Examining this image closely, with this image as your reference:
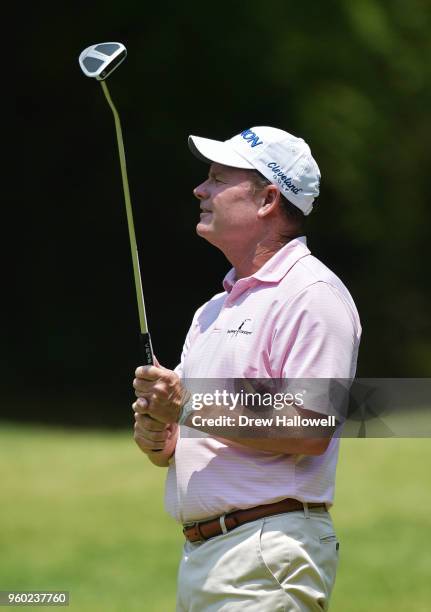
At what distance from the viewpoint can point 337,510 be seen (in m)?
7.84

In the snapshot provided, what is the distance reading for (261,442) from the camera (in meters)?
2.98

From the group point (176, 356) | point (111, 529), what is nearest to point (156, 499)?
point (111, 529)

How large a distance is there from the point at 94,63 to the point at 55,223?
9923mm

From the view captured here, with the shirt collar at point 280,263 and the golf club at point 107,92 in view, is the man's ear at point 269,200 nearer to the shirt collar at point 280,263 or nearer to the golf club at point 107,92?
the shirt collar at point 280,263

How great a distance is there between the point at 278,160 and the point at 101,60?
0.53 m

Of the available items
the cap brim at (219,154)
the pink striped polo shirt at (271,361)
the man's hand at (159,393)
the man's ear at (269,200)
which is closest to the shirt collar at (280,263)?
the pink striped polo shirt at (271,361)

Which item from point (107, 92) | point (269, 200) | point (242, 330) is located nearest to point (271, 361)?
point (242, 330)

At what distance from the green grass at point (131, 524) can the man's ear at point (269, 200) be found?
2.76 metres

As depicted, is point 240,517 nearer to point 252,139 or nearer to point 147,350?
point 147,350

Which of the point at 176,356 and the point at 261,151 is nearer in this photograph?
the point at 261,151

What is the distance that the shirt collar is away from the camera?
3.15 metres

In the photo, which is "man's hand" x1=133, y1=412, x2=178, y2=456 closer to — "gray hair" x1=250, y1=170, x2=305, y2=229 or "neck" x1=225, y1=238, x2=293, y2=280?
"neck" x1=225, y1=238, x2=293, y2=280

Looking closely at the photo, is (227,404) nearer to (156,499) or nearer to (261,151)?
(261,151)

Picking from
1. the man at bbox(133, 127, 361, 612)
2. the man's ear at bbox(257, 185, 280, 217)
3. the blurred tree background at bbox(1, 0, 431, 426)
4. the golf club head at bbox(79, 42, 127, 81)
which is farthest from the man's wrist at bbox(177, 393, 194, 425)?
the blurred tree background at bbox(1, 0, 431, 426)
